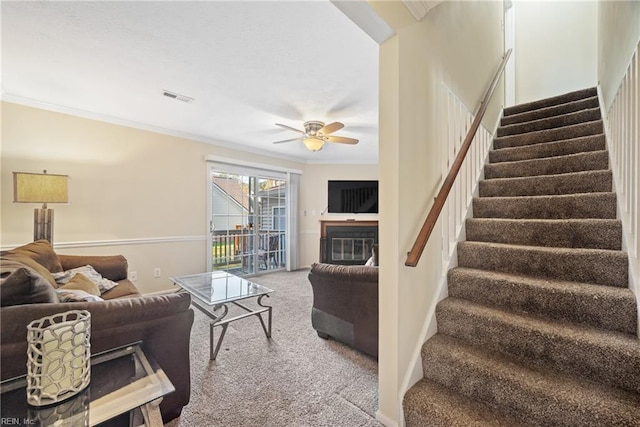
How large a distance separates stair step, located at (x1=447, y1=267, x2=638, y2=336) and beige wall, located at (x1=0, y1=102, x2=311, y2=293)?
379cm

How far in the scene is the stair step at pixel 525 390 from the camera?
1.08m

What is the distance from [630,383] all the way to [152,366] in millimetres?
2097

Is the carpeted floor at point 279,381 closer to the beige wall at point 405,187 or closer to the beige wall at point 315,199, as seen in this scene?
the beige wall at point 405,187

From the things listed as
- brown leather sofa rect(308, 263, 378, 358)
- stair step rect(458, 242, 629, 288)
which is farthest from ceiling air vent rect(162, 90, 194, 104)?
stair step rect(458, 242, 629, 288)

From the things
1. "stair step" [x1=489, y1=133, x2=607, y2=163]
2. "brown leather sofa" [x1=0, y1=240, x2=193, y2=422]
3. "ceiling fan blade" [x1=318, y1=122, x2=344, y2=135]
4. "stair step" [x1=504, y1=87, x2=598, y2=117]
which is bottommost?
"brown leather sofa" [x1=0, y1=240, x2=193, y2=422]

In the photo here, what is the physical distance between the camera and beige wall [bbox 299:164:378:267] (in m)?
5.91

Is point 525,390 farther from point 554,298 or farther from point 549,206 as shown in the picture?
point 549,206

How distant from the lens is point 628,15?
5.16 ft

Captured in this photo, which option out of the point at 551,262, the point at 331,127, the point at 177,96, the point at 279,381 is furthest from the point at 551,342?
the point at 177,96

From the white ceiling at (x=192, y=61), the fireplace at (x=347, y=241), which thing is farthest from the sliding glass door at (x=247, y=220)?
the white ceiling at (x=192, y=61)

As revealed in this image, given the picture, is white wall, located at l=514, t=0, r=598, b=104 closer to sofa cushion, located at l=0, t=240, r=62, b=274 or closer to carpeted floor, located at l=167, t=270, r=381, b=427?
carpeted floor, located at l=167, t=270, r=381, b=427

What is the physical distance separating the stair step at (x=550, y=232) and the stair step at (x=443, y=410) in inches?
45.4

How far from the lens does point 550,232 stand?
1.82m

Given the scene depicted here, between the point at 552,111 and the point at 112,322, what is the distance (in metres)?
4.21
